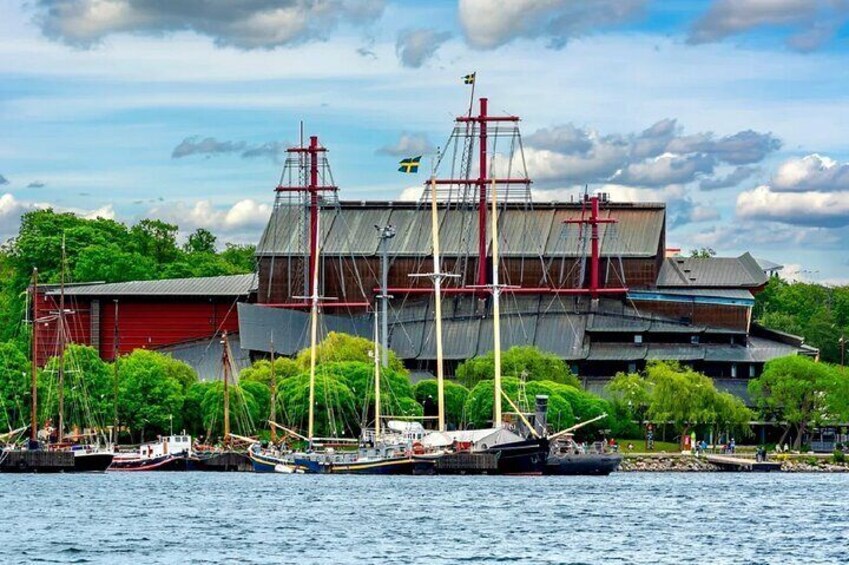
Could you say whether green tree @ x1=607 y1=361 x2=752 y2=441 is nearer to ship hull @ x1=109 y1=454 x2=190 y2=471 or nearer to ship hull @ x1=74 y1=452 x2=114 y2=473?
ship hull @ x1=109 y1=454 x2=190 y2=471

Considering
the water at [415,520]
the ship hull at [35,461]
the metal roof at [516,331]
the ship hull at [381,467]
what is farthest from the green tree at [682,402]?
the ship hull at [35,461]

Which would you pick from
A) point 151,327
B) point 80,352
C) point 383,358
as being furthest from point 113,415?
point 151,327

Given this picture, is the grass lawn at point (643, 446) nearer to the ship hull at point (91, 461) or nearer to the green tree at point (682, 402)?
the green tree at point (682, 402)

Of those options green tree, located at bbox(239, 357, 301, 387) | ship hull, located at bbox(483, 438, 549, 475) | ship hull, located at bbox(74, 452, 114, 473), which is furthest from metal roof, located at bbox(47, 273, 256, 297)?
ship hull, located at bbox(483, 438, 549, 475)

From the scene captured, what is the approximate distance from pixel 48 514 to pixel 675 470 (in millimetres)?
58276

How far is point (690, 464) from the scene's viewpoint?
14962 centimetres

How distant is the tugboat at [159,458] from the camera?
141875mm

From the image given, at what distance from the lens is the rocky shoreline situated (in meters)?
147

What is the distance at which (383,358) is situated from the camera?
156m

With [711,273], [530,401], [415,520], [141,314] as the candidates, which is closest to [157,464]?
[530,401]

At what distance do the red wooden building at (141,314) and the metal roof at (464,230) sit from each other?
615cm

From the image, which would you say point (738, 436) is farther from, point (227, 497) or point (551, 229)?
point (227, 497)

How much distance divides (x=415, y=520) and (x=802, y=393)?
7196 centimetres

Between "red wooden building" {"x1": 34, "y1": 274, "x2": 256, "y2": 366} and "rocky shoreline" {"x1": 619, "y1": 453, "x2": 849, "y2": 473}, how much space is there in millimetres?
45635
